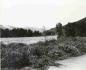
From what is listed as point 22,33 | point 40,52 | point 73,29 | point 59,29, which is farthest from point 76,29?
point 22,33

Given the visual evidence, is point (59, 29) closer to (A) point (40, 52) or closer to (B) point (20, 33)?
(A) point (40, 52)

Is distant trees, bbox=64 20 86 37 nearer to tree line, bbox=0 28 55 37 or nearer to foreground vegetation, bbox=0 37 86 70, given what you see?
foreground vegetation, bbox=0 37 86 70

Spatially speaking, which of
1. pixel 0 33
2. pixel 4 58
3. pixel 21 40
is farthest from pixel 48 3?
pixel 4 58

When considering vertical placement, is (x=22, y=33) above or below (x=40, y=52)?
above

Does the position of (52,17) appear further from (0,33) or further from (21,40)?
(0,33)

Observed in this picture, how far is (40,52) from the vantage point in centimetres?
193

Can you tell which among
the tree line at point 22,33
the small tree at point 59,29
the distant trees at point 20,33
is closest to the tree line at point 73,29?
the small tree at point 59,29

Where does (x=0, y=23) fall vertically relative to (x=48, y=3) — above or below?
below

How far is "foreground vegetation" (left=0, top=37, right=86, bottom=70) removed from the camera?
189 centimetres

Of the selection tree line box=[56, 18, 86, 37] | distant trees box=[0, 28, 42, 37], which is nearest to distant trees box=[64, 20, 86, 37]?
tree line box=[56, 18, 86, 37]

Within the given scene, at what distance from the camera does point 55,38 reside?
1.93m

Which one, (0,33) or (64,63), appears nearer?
(64,63)

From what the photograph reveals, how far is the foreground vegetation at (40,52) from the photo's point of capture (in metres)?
1.89

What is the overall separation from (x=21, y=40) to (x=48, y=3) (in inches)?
21.4
